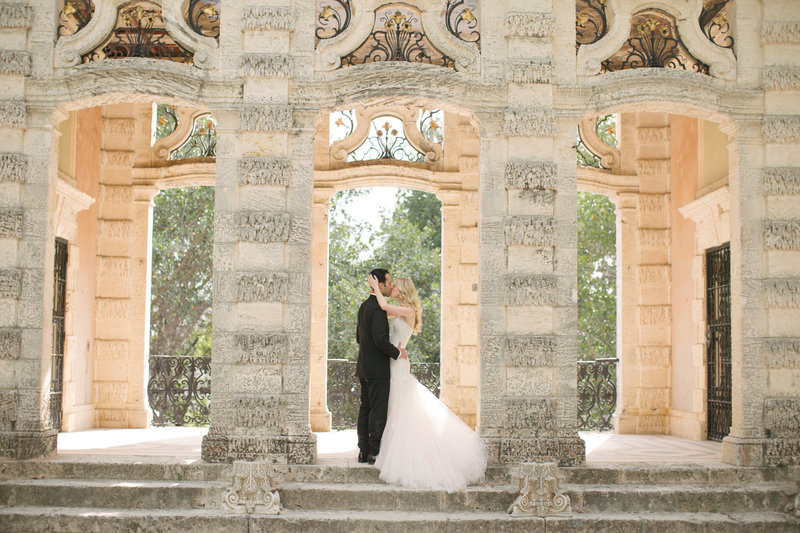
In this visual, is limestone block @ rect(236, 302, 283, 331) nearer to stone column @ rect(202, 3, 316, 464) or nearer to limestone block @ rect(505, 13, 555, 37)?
stone column @ rect(202, 3, 316, 464)

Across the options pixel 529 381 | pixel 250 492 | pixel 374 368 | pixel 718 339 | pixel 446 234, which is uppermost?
pixel 446 234


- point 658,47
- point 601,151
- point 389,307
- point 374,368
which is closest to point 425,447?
point 374,368

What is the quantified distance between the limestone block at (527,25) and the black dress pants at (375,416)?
405cm

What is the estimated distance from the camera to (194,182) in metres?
13.1

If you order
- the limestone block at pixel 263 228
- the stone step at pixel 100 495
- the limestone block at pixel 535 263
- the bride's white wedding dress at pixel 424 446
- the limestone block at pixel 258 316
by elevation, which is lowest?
the stone step at pixel 100 495

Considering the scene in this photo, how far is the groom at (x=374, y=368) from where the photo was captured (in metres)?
8.71

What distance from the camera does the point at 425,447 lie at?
27.6 ft

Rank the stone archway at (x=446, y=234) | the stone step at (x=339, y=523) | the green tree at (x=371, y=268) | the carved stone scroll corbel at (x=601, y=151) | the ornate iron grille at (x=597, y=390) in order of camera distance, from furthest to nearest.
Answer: the green tree at (x=371, y=268)
the ornate iron grille at (x=597, y=390)
the carved stone scroll corbel at (x=601, y=151)
the stone archway at (x=446, y=234)
the stone step at (x=339, y=523)

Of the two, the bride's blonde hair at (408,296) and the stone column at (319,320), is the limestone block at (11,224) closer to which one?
the bride's blonde hair at (408,296)

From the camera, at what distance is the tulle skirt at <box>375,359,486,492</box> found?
829 centimetres

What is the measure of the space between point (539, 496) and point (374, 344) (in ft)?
7.35

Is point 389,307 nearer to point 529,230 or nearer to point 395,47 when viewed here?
point 529,230

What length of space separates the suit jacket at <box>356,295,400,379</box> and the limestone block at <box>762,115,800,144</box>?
186 inches

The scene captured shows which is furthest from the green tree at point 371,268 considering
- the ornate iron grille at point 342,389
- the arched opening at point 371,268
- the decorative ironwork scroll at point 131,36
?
the decorative ironwork scroll at point 131,36
